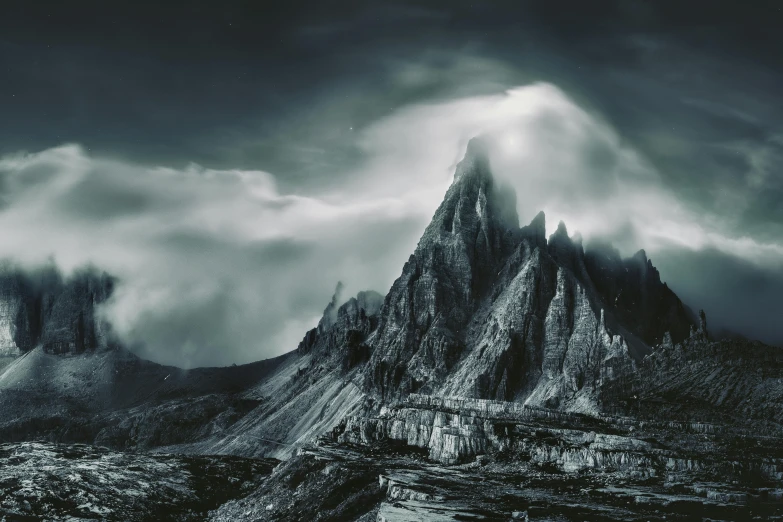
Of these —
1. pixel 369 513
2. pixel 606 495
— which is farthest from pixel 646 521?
pixel 369 513

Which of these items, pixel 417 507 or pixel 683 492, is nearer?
pixel 417 507

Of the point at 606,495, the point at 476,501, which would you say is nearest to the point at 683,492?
the point at 606,495

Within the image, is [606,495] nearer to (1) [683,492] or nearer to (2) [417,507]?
(1) [683,492]

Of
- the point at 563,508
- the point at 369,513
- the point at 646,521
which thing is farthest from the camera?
the point at 369,513

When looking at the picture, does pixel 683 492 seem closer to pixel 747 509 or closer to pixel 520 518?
pixel 747 509

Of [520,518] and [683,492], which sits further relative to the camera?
[683,492]

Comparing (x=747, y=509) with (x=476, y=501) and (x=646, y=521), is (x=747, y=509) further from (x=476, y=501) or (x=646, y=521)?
(x=476, y=501)

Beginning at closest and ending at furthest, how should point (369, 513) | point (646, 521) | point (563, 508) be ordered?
point (646, 521) → point (563, 508) → point (369, 513)

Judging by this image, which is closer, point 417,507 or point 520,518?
point 520,518
